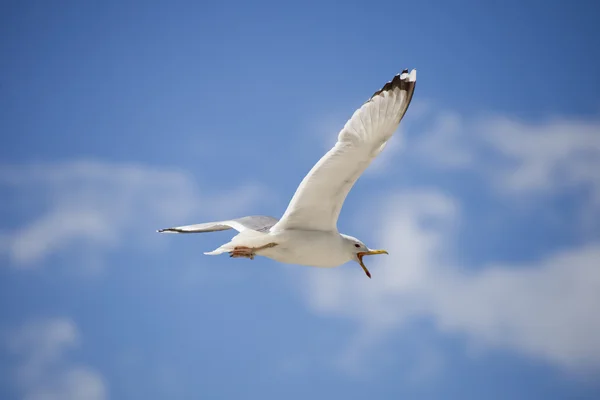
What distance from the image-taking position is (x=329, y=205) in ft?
33.1

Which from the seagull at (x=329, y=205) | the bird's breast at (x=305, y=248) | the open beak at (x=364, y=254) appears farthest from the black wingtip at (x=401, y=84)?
the open beak at (x=364, y=254)

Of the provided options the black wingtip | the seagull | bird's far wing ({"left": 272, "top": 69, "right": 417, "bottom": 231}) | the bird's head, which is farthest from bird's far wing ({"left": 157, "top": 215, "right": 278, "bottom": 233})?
the black wingtip

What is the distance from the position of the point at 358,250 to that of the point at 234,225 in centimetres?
129

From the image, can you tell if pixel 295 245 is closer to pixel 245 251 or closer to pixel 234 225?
pixel 245 251

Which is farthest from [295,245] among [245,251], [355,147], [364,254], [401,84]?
[401,84]

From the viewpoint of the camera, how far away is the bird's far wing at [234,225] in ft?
34.5

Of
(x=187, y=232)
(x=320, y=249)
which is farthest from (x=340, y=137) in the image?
(x=187, y=232)

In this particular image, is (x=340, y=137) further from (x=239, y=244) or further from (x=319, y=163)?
(x=239, y=244)

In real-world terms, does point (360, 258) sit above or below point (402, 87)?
below

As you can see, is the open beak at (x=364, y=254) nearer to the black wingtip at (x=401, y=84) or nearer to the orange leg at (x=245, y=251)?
the orange leg at (x=245, y=251)

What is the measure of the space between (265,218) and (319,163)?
58.7 inches

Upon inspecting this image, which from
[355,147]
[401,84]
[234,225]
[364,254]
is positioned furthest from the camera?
[364,254]

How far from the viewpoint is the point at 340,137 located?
31.7ft

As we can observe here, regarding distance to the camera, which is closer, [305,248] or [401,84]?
[401,84]
